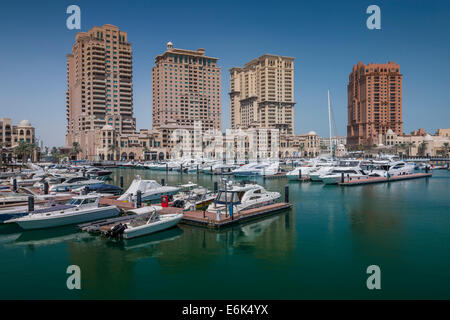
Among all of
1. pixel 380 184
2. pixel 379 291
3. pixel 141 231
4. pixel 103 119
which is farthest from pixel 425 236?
pixel 103 119

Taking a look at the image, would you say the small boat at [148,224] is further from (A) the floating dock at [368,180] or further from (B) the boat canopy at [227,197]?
(A) the floating dock at [368,180]

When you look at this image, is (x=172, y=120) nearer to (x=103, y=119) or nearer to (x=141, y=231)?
(x=103, y=119)

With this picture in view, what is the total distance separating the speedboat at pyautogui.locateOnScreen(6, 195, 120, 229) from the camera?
92.0ft

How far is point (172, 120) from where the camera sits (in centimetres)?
17975

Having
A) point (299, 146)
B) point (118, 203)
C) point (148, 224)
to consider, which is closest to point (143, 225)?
point (148, 224)

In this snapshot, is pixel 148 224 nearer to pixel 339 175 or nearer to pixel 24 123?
pixel 339 175

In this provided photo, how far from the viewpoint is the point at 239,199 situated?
33.6 m

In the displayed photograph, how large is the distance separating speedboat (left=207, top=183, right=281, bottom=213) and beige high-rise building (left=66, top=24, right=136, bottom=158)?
453 ft

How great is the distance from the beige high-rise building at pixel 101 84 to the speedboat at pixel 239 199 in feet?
A: 453

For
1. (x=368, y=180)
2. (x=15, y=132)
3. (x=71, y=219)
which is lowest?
(x=71, y=219)

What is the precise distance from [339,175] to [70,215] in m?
47.6

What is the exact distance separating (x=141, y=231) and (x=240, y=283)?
11027mm

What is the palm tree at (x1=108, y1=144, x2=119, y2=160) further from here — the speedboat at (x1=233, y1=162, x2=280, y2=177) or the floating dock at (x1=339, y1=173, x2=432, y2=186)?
the floating dock at (x1=339, y1=173, x2=432, y2=186)

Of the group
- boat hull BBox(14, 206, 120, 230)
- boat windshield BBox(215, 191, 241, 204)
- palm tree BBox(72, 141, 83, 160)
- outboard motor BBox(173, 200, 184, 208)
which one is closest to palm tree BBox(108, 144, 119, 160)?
palm tree BBox(72, 141, 83, 160)
